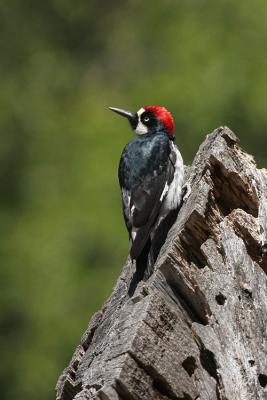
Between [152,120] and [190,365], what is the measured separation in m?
2.37

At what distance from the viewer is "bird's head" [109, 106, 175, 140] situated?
529 centimetres

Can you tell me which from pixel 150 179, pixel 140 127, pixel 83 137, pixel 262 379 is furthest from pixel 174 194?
pixel 83 137

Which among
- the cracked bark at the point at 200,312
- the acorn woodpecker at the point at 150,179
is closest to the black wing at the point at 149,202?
the acorn woodpecker at the point at 150,179

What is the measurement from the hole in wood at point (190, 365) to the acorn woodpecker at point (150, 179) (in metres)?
0.80

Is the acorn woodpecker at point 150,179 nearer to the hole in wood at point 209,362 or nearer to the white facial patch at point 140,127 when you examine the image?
the white facial patch at point 140,127

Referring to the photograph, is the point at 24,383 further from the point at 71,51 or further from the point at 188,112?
the point at 71,51

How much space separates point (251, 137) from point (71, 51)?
3.68m

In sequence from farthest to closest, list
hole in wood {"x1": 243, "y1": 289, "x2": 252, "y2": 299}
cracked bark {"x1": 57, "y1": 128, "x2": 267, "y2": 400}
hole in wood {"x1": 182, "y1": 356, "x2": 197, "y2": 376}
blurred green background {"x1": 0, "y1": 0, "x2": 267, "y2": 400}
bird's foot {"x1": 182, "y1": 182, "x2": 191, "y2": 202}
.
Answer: blurred green background {"x1": 0, "y1": 0, "x2": 267, "y2": 400}
bird's foot {"x1": 182, "y1": 182, "x2": 191, "y2": 202}
hole in wood {"x1": 243, "y1": 289, "x2": 252, "y2": 299}
hole in wood {"x1": 182, "y1": 356, "x2": 197, "y2": 376}
cracked bark {"x1": 57, "y1": 128, "x2": 267, "y2": 400}

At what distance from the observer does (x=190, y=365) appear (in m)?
3.13

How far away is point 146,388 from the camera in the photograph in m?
2.95

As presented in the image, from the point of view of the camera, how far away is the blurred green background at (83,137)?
781cm

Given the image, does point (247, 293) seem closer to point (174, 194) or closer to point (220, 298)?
point (220, 298)

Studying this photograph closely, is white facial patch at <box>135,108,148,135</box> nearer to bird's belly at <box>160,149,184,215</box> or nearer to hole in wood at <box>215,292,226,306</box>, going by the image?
bird's belly at <box>160,149,184,215</box>

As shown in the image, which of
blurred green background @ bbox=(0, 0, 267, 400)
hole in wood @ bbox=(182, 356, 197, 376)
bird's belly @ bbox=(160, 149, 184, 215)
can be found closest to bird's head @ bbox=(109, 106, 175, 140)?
bird's belly @ bbox=(160, 149, 184, 215)
